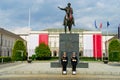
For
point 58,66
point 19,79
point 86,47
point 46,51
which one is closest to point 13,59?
point 46,51

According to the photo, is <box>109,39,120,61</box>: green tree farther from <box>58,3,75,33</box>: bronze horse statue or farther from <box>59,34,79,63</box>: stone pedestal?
<box>59,34,79,63</box>: stone pedestal

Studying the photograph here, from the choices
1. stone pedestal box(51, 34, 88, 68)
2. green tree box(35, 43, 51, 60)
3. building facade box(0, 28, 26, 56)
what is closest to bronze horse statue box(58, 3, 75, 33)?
stone pedestal box(51, 34, 88, 68)

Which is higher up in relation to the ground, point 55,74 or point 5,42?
point 5,42

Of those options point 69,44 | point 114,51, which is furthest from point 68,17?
point 114,51

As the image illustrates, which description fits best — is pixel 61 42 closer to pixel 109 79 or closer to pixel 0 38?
pixel 109 79

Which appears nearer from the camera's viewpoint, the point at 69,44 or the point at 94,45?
the point at 69,44

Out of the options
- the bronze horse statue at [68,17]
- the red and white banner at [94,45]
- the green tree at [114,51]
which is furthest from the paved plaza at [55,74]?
the red and white banner at [94,45]

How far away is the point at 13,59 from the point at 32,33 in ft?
162

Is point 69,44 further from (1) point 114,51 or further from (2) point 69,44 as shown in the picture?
(1) point 114,51

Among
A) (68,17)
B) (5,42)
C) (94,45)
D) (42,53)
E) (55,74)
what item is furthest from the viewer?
(5,42)

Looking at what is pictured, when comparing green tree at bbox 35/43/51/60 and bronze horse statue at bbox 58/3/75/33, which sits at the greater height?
bronze horse statue at bbox 58/3/75/33

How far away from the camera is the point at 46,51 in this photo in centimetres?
6950

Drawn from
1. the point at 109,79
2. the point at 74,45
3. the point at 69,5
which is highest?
the point at 69,5

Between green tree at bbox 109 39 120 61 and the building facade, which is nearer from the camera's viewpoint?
green tree at bbox 109 39 120 61
